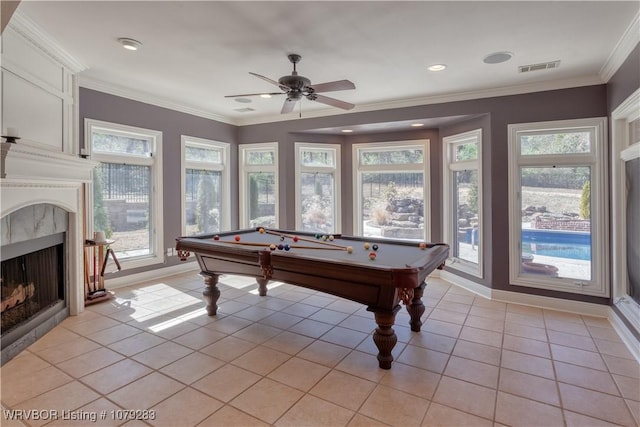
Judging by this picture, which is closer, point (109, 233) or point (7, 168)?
point (7, 168)

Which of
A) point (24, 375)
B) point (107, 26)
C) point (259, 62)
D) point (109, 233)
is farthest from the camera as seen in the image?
point (109, 233)

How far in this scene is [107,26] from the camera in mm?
2826

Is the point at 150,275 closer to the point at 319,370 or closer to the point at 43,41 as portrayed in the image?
the point at 43,41

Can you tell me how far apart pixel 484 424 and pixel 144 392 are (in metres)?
2.21

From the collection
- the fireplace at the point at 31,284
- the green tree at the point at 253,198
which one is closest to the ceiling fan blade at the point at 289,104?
the fireplace at the point at 31,284

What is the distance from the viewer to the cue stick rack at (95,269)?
405 centimetres

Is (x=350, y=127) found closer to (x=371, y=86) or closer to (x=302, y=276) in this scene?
(x=371, y=86)

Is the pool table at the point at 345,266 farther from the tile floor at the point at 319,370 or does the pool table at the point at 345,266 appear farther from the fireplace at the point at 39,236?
the fireplace at the point at 39,236

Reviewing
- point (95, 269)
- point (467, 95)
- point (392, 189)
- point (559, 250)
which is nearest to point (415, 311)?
point (559, 250)

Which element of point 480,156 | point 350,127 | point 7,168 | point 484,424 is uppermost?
point 350,127

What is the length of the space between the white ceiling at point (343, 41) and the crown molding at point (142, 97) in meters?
0.03

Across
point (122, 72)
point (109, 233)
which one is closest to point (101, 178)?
point (109, 233)

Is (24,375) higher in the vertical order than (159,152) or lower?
lower

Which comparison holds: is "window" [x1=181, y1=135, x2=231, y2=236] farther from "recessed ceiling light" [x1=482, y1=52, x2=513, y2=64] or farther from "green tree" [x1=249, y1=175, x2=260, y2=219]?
"recessed ceiling light" [x1=482, y1=52, x2=513, y2=64]
